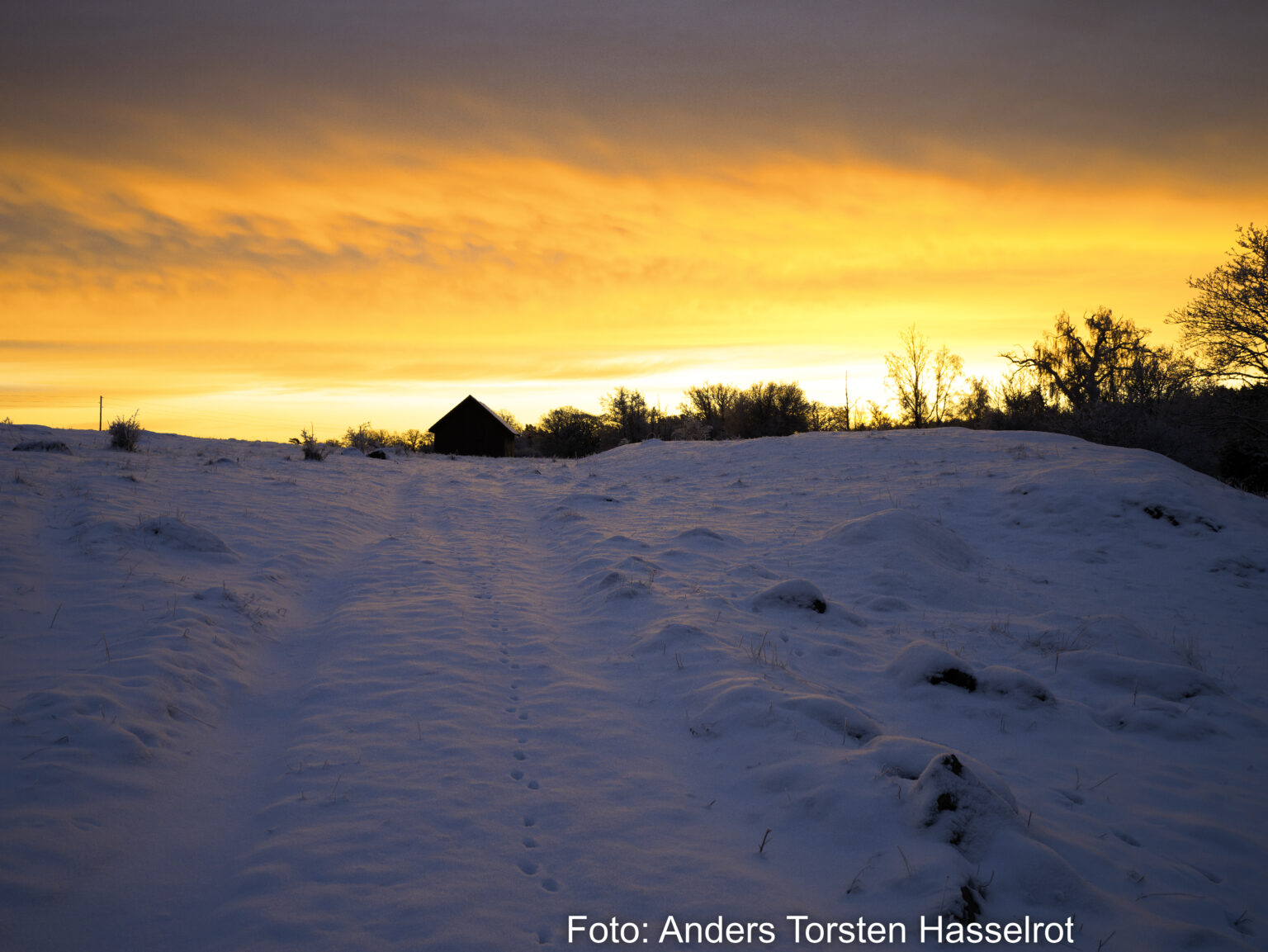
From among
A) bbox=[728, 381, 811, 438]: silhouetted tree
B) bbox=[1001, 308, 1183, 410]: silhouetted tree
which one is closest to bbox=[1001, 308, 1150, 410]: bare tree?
bbox=[1001, 308, 1183, 410]: silhouetted tree

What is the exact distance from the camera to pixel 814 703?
5461 millimetres

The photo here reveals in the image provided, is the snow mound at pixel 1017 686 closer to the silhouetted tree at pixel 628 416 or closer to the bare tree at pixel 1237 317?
the bare tree at pixel 1237 317

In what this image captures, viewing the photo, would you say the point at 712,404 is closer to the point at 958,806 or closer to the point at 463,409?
the point at 463,409

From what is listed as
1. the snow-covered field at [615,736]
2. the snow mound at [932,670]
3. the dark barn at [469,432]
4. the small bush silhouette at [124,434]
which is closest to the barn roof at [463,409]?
→ the dark barn at [469,432]

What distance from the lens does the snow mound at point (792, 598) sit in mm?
8641

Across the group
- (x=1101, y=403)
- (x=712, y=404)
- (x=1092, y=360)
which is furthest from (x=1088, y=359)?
(x=712, y=404)

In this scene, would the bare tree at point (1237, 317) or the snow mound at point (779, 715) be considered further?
the bare tree at point (1237, 317)

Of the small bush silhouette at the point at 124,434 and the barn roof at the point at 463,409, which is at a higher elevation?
the barn roof at the point at 463,409

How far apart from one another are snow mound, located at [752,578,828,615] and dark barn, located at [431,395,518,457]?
1736 inches

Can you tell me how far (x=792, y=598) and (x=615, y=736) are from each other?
171 inches

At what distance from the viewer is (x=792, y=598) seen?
28.7 ft

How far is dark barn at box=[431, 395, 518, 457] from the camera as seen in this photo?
5103 centimetres

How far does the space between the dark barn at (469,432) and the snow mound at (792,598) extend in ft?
145

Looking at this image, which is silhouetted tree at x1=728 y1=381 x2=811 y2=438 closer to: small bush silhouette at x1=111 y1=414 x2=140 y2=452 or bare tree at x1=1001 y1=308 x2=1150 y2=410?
bare tree at x1=1001 y1=308 x2=1150 y2=410
